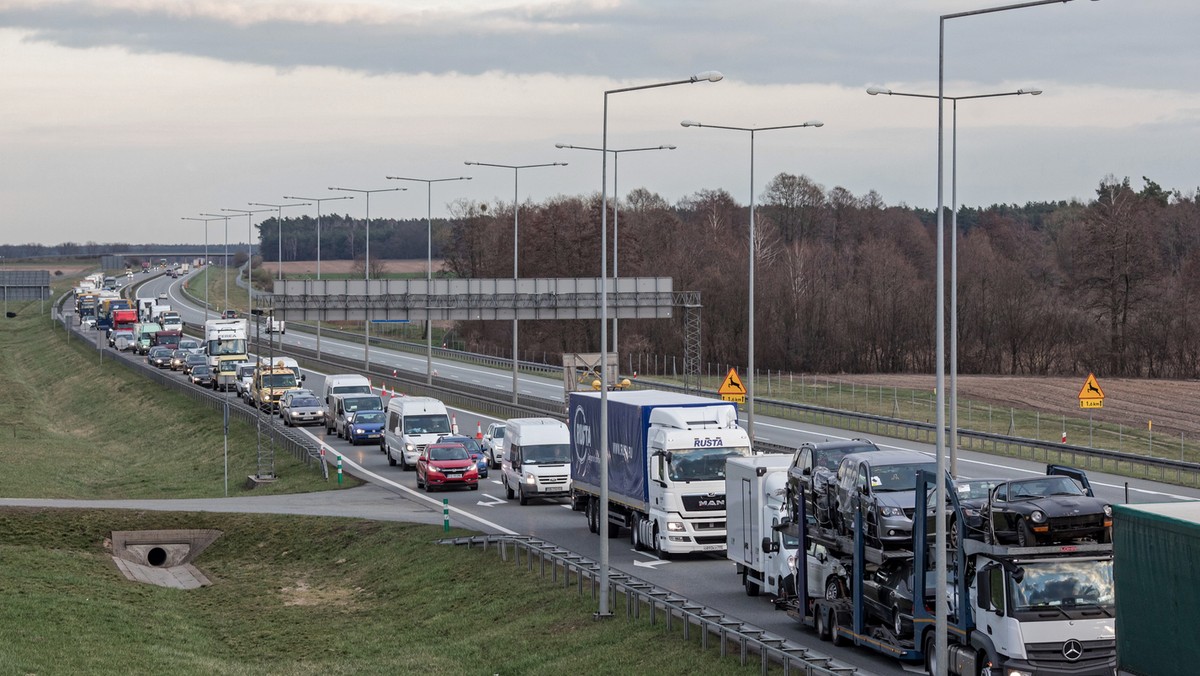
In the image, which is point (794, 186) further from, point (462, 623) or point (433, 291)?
point (462, 623)

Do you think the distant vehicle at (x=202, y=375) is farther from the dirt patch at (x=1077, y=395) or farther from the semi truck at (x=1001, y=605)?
the semi truck at (x=1001, y=605)

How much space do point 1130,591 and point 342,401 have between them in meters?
50.1

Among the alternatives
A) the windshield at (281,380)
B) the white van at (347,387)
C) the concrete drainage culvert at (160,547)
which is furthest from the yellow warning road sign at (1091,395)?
the windshield at (281,380)

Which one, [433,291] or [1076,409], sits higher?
[433,291]

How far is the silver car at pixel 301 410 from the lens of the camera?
226ft

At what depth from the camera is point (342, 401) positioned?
63812 millimetres

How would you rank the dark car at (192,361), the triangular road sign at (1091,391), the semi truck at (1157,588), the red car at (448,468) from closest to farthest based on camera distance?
the semi truck at (1157,588), the red car at (448,468), the triangular road sign at (1091,391), the dark car at (192,361)

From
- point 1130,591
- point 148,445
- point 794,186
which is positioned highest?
point 794,186

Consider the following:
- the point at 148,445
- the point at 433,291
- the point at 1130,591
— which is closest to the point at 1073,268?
the point at 433,291

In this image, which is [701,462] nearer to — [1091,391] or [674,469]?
[674,469]

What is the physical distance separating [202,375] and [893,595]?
74.4 m

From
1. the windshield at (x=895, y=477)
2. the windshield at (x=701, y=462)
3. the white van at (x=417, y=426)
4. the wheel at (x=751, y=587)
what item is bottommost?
the wheel at (x=751, y=587)

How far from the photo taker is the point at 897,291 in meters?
109

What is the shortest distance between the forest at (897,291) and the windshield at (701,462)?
49.6 meters
